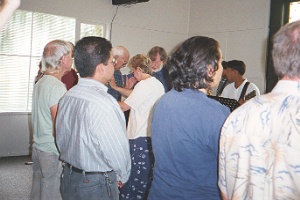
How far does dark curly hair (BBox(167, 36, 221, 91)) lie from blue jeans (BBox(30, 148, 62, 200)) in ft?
4.28

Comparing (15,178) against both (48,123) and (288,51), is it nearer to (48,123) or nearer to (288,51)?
(48,123)

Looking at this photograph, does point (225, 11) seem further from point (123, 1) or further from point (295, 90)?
point (295, 90)

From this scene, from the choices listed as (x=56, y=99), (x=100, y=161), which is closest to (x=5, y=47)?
(x=56, y=99)

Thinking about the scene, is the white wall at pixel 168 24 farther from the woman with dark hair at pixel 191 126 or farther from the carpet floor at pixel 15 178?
the woman with dark hair at pixel 191 126

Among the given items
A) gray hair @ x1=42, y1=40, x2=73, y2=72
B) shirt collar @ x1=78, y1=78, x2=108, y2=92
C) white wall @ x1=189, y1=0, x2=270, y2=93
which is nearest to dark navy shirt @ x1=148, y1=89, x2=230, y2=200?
shirt collar @ x1=78, y1=78, x2=108, y2=92

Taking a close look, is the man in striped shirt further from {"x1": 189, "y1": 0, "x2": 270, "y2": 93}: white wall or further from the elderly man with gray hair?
{"x1": 189, "y1": 0, "x2": 270, "y2": 93}: white wall

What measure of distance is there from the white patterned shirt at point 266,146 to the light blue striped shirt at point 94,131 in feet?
2.22

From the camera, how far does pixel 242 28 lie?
21.1ft

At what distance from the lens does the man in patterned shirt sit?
114cm

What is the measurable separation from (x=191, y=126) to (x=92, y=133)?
0.58m

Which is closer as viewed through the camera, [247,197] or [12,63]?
[247,197]

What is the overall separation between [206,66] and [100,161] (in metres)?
0.77

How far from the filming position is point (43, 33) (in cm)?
590

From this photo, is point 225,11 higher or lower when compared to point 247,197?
higher
